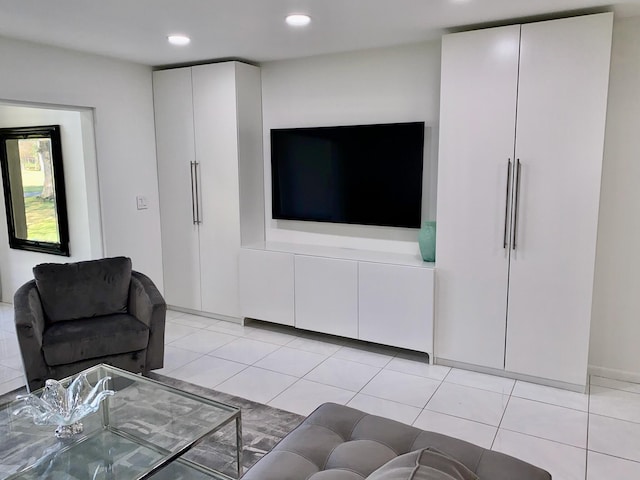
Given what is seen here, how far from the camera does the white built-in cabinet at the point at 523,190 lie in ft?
9.65

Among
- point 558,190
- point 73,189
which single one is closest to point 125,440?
point 558,190

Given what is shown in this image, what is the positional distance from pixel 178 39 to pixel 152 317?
77.5 inches

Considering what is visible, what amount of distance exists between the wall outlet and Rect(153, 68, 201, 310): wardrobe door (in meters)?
0.16

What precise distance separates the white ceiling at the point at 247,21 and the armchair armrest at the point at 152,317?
176 cm

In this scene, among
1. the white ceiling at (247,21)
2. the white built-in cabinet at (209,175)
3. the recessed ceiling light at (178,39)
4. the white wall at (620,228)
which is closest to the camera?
the white ceiling at (247,21)

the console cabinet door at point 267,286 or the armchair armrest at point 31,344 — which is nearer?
the armchair armrest at point 31,344

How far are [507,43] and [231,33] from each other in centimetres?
181

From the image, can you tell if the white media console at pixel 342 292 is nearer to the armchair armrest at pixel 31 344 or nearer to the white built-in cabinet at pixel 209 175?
the white built-in cabinet at pixel 209 175

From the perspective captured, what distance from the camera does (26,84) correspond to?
3.57 metres

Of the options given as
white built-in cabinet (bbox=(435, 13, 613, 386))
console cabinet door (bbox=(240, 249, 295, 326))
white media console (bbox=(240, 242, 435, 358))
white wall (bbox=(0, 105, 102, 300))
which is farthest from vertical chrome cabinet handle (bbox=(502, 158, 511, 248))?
white wall (bbox=(0, 105, 102, 300))

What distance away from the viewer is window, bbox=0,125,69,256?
4703 millimetres

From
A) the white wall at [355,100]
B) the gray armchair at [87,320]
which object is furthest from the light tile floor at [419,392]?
the white wall at [355,100]

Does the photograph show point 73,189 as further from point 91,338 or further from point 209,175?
point 91,338

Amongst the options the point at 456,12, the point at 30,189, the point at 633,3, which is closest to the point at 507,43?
the point at 456,12
